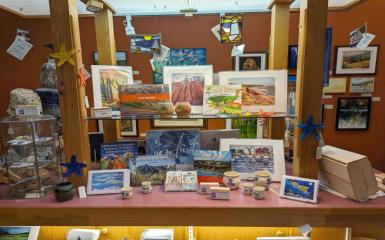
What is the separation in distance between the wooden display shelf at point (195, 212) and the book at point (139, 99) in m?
0.46

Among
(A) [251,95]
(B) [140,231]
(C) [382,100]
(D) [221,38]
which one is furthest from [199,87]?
(C) [382,100]

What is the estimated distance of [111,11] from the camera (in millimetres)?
1585

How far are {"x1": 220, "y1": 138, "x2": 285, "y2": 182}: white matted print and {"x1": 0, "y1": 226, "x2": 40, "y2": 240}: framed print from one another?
46.6 inches

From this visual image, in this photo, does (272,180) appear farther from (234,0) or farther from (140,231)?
(234,0)

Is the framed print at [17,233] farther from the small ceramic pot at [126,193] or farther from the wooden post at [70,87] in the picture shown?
the small ceramic pot at [126,193]

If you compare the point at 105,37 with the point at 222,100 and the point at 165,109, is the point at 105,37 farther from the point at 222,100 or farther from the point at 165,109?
the point at 222,100

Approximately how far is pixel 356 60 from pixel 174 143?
3.30 meters

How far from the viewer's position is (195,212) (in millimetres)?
1082

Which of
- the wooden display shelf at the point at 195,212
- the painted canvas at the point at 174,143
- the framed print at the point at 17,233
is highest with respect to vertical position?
the painted canvas at the point at 174,143

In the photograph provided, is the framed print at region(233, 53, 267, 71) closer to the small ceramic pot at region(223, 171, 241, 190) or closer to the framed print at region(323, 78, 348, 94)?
the framed print at region(323, 78, 348, 94)

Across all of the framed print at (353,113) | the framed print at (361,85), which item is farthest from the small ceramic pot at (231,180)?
the framed print at (361,85)

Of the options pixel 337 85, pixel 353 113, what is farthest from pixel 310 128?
pixel 353 113

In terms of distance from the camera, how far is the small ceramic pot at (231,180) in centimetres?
120

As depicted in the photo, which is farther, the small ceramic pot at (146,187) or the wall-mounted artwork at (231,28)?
the wall-mounted artwork at (231,28)
